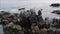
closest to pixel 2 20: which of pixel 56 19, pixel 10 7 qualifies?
pixel 10 7

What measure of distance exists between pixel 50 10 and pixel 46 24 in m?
0.27

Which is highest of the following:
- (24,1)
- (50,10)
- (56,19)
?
(24,1)

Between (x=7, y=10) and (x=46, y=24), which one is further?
(x=7, y=10)

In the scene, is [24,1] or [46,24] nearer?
→ [46,24]

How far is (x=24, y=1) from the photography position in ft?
7.31

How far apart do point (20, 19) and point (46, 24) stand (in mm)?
457

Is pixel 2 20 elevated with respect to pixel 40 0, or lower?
lower

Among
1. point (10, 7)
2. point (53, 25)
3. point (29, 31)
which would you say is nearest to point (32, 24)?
point (29, 31)

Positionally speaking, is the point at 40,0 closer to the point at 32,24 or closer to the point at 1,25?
the point at 32,24

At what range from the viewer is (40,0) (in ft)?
7.26

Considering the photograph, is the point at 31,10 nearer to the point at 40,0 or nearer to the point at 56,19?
the point at 40,0

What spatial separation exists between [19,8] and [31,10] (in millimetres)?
220

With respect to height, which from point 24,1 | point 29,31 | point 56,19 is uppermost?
point 24,1

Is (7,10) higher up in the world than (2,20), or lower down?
higher up
